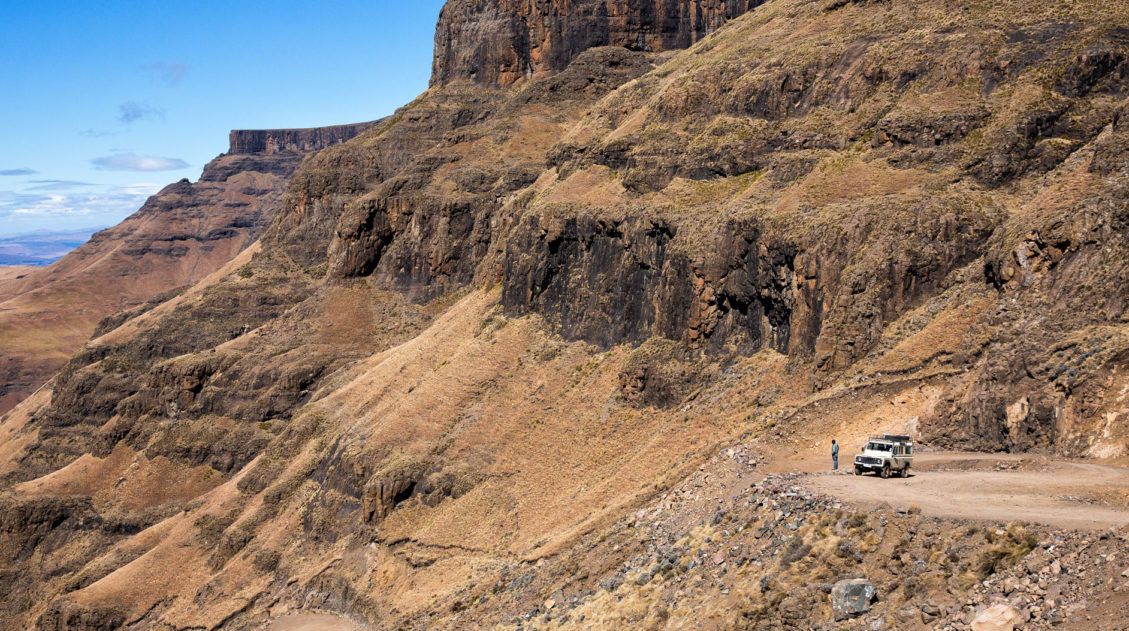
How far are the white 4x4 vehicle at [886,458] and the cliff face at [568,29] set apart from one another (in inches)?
3740

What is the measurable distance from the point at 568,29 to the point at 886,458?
9751cm

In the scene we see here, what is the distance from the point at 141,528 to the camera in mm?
97438

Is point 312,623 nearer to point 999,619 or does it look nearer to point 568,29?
point 999,619

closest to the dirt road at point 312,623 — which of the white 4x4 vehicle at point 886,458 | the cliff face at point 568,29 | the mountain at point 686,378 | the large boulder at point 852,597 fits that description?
the mountain at point 686,378

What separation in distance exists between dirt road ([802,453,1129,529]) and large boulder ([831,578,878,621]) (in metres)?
3.09

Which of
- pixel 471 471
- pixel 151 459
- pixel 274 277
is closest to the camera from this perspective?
pixel 471 471

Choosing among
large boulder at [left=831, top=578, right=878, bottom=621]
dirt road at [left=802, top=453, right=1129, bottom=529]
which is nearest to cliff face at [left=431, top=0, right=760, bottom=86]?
dirt road at [left=802, top=453, right=1129, bottom=529]

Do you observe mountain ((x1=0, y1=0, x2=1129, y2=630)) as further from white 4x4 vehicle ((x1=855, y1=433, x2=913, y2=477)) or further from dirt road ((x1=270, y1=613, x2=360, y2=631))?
white 4x4 vehicle ((x1=855, y1=433, x2=913, y2=477))

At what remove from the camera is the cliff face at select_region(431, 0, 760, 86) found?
420 ft

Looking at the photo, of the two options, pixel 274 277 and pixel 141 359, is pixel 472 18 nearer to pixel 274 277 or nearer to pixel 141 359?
pixel 274 277

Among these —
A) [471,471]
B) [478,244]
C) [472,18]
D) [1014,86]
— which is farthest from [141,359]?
[1014,86]

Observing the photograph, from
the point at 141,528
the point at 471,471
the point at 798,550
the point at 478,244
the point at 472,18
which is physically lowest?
the point at 141,528

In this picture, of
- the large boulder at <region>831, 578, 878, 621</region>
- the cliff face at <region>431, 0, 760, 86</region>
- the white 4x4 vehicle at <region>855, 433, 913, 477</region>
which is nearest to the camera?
the large boulder at <region>831, 578, 878, 621</region>

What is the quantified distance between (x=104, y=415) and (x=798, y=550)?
101 m
